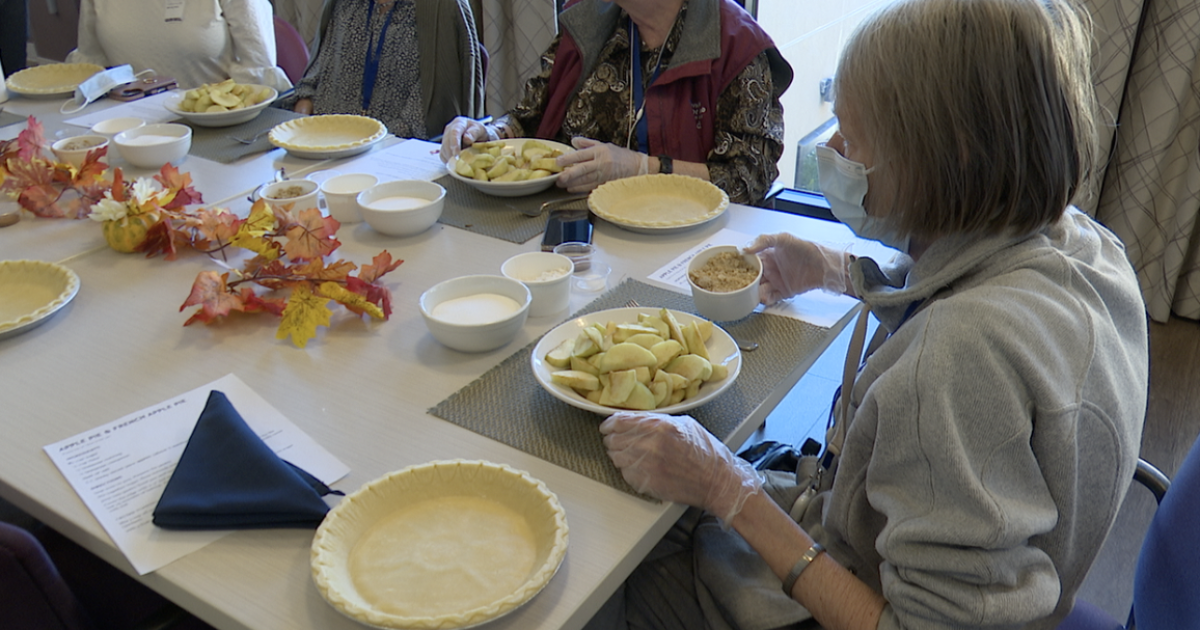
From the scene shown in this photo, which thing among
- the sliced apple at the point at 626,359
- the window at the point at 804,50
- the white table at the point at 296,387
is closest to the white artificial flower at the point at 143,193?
the white table at the point at 296,387

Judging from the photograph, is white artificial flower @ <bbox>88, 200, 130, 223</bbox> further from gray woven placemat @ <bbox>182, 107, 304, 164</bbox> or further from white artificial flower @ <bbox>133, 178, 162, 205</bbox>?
gray woven placemat @ <bbox>182, 107, 304, 164</bbox>

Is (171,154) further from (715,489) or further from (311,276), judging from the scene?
(715,489)

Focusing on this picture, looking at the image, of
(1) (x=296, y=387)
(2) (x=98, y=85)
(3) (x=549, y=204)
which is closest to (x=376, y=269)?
(1) (x=296, y=387)

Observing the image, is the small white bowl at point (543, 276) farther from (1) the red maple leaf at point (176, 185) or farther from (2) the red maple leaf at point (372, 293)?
(1) the red maple leaf at point (176, 185)

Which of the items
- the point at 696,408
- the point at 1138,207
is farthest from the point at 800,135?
the point at 696,408

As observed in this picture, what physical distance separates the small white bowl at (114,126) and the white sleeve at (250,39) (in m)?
0.66

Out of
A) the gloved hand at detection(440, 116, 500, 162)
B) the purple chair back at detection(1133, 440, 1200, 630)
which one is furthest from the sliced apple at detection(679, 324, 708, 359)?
the gloved hand at detection(440, 116, 500, 162)

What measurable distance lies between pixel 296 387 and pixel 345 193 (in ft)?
1.99

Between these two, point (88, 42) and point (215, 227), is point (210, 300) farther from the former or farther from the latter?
point (88, 42)

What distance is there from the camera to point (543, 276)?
1.42 meters

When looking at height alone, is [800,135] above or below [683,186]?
below

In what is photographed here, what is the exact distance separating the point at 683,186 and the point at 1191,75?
179cm

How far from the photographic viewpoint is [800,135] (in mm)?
3527

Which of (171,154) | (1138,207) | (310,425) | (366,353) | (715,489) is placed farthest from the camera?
(1138,207)
